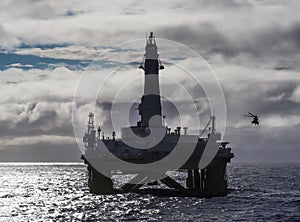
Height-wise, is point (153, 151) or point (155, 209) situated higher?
point (153, 151)

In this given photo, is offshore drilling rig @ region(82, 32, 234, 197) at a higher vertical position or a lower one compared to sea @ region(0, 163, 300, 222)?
higher

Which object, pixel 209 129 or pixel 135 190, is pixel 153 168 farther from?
pixel 209 129

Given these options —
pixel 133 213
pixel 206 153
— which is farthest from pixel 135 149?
pixel 133 213

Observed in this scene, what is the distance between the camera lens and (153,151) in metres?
70.8

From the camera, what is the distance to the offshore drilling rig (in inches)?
2736

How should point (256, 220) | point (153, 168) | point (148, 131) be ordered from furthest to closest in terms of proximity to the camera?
point (148, 131), point (153, 168), point (256, 220)

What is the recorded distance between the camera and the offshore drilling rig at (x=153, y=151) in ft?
228

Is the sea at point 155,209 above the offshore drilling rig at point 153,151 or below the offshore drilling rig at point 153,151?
below

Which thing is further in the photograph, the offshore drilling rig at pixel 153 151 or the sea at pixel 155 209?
the offshore drilling rig at pixel 153 151

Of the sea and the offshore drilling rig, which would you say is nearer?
the sea

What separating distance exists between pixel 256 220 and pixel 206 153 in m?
17.7

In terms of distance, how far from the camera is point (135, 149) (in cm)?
7219

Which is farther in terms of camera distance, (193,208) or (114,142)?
(114,142)

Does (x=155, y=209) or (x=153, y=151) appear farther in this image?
(x=153, y=151)
